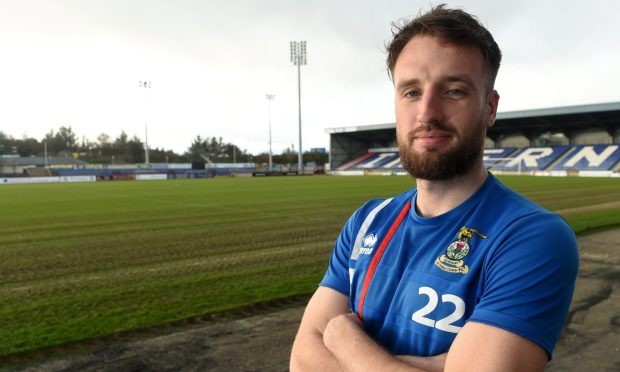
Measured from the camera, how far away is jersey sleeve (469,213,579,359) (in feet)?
4.75

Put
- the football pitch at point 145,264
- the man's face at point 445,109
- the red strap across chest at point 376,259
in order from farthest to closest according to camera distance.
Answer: the football pitch at point 145,264, the red strap across chest at point 376,259, the man's face at point 445,109

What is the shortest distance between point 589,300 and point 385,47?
18.8 ft

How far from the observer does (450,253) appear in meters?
1.71

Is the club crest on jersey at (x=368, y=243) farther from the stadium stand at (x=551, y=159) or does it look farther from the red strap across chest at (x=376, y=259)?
the stadium stand at (x=551, y=159)

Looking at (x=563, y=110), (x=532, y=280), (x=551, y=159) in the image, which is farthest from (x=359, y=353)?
(x=551, y=159)

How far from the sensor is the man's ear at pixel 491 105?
6.01ft

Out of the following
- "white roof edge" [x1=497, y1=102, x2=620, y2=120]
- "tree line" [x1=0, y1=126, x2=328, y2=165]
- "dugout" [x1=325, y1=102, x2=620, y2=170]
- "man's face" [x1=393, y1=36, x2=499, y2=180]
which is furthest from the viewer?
"tree line" [x1=0, y1=126, x2=328, y2=165]

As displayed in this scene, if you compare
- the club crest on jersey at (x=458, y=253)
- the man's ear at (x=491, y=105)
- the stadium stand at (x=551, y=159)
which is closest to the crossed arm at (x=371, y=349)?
the club crest on jersey at (x=458, y=253)

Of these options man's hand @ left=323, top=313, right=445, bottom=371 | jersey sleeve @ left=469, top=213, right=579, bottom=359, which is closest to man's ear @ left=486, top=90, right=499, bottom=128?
jersey sleeve @ left=469, top=213, right=579, bottom=359

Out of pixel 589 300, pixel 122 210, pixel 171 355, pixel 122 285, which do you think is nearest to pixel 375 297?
pixel 171 355

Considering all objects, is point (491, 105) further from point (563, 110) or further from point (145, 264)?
point (563, 110)

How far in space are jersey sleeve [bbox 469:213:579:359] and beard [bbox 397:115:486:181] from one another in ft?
1.02

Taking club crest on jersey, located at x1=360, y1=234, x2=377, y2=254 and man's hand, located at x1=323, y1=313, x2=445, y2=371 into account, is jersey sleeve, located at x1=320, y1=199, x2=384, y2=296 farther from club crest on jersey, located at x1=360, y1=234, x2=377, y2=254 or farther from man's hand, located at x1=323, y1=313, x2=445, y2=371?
man's hand, located at x1=323, y1=313, x2=445, y2=371

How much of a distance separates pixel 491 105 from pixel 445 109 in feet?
0.85
